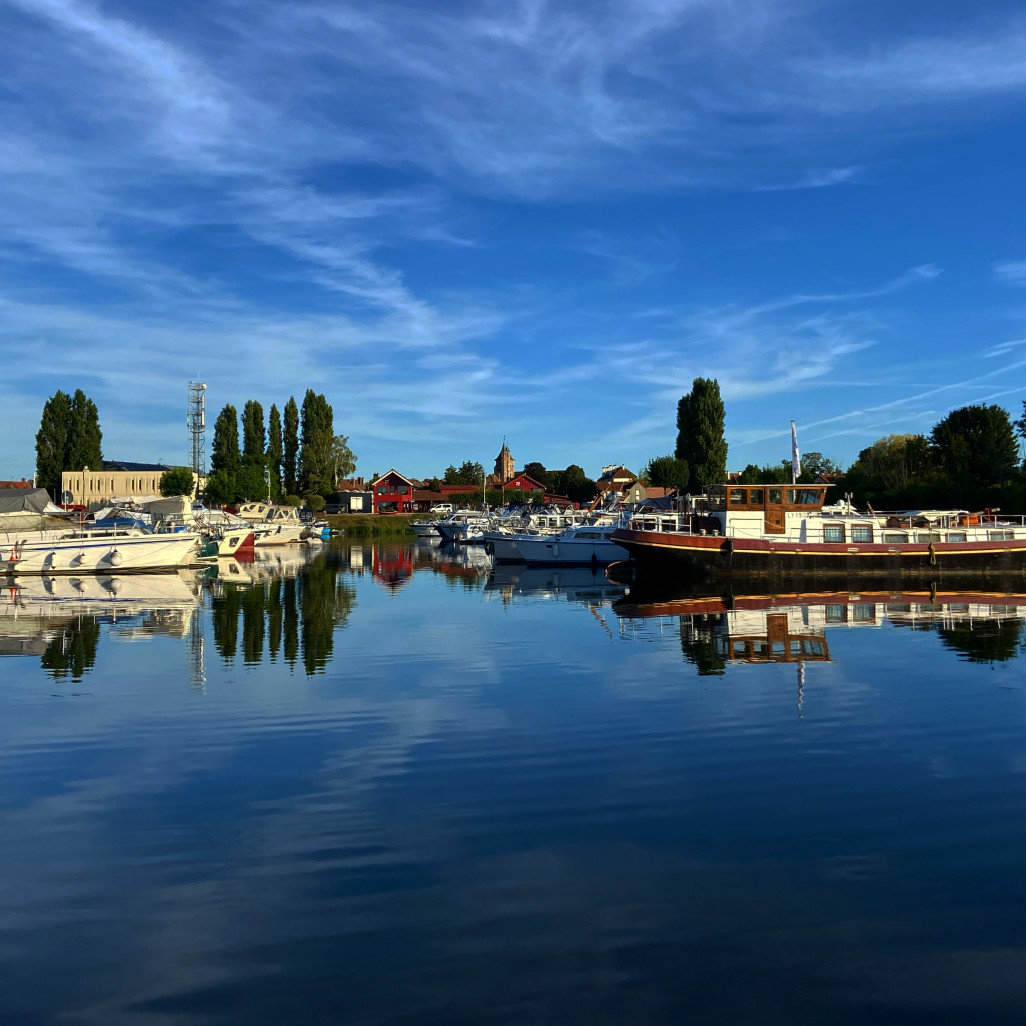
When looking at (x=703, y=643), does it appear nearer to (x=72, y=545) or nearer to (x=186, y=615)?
(x=186, y=615)

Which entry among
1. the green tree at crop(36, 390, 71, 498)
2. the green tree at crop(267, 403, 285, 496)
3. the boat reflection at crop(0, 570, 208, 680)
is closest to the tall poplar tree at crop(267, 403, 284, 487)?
the green tree at crop(267, 403, 285, 496)

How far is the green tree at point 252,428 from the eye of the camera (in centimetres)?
12156

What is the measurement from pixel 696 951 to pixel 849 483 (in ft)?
332

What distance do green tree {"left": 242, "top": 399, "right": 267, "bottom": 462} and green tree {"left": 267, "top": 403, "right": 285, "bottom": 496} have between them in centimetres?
118

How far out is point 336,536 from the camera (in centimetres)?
11538

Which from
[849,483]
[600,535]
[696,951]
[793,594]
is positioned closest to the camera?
[696,951]

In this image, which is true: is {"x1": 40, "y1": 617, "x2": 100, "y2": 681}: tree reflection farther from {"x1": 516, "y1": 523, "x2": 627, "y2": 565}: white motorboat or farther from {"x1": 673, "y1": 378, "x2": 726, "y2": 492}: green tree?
{"x1": 673, "y1": 378, "x2": 726, "y2": 492}: green tree

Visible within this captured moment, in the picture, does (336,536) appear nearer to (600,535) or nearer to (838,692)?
(600,535)

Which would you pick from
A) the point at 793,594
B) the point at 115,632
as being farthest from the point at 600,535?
the point at 115,632

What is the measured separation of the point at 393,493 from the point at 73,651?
144 m

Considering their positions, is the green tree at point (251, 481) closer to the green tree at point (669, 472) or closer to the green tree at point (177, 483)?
the green tree at point (177, 483)

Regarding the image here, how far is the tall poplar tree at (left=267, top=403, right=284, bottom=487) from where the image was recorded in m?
123

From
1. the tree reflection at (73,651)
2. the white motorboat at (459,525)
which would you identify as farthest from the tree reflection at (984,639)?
the white motorboat at (459,525)

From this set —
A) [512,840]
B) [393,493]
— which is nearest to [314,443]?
[393,493]
